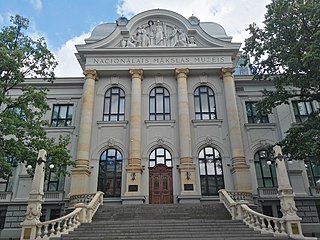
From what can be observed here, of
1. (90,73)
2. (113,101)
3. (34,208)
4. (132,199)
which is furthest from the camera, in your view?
(113,101)

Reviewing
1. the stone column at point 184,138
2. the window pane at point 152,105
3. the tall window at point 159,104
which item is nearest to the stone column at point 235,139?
the stone column at point 184,138

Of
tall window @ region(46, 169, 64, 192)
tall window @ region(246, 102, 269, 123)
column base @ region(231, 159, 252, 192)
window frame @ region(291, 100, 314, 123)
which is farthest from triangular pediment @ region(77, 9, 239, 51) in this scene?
tall window @ region(46, 169, 64, 192)

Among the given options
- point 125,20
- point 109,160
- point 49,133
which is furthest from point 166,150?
point 125,20

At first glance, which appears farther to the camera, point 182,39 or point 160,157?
point 182,39

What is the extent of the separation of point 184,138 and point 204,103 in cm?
385

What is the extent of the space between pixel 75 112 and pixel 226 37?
45.9 ft

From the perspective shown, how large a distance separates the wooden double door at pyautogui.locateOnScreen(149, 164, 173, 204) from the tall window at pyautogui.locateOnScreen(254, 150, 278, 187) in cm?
629

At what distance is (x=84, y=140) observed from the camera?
1983 centimetres

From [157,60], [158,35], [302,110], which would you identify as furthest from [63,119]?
[302,110]

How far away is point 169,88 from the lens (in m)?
22.5

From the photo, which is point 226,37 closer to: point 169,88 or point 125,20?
point 169,88

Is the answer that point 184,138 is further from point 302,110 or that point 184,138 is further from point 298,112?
point 302,110

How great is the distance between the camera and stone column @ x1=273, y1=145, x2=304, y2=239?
10.5 metres

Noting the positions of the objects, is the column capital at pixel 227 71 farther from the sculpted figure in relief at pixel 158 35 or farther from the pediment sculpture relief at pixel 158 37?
the sculpted figure in relief at pixel 158 35
